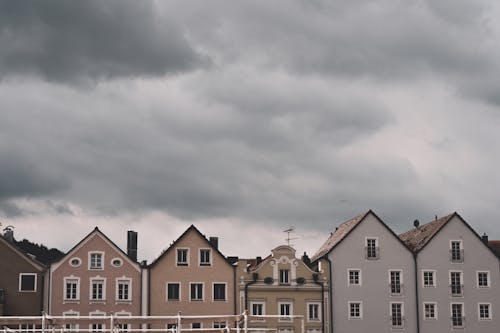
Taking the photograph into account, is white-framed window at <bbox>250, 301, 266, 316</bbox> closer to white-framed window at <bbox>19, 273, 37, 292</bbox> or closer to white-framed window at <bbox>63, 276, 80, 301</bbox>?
white-framed window at <bbox>63, 276, 80, 301</bbox>

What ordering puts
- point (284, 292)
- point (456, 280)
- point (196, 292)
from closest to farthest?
point (196, 292) → point (284, 292) → point (456, 280)

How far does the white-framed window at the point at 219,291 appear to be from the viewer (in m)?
69.2

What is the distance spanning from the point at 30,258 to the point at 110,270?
6.16 metres

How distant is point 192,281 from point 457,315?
21.9 m

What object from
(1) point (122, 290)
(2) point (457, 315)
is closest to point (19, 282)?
(1) point (122, 290)

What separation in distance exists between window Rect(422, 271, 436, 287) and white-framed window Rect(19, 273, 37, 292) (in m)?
31.4

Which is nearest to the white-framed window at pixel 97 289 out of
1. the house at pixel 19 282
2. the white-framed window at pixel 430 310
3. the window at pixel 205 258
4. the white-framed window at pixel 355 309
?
the house at pixel 19 282

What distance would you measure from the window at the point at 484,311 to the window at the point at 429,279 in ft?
14.1

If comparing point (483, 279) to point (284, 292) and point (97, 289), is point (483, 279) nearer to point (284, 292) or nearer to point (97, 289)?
point (284, 292)

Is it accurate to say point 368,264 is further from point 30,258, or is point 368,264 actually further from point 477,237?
point 30,258

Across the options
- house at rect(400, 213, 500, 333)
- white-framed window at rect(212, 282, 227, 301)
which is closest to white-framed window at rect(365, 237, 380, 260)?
house at rect(400, 213, 500, 333)

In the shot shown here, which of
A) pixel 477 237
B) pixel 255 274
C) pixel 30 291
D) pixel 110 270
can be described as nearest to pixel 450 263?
pixel 477 237

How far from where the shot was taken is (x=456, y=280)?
238 feet

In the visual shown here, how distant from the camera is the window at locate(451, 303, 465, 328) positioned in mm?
71500
